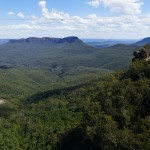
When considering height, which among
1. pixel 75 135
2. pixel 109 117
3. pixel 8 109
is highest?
pixel 109 117

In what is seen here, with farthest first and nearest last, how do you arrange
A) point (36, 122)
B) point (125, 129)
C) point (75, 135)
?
point (36, 122)
point (75, 135)
point (125, 129)

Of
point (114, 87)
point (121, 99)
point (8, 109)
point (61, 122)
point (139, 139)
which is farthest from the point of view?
point (8, 109)

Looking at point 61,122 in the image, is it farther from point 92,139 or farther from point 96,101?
point 92,139

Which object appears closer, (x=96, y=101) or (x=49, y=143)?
(x=96, y=101)

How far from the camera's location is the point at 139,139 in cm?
5531

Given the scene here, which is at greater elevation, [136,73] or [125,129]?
[136,73]

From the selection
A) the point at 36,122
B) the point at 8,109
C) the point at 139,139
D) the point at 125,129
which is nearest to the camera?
the point at 139,139

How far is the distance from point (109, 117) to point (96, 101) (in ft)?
34.2

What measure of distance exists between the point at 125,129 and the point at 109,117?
4.81 m

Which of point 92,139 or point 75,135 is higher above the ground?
point 92,139

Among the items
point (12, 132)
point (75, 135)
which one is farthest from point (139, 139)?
point (12, 132)

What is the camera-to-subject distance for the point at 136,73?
253ft

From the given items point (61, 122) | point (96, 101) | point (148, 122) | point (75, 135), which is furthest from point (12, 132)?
point (148, 122)

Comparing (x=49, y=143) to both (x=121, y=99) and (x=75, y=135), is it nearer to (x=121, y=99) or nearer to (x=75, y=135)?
(x=75, y=135)
